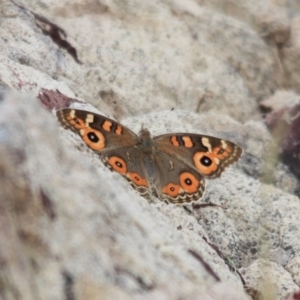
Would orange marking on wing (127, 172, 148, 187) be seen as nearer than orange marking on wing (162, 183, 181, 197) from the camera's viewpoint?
Yes

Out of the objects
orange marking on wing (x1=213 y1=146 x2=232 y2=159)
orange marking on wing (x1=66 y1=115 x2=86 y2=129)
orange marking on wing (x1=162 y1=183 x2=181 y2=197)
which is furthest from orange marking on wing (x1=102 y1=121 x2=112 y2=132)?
orange marking on wing (x1=213 y1=146 x2=232 y2=159)

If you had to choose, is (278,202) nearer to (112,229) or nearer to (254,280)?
(254,280)

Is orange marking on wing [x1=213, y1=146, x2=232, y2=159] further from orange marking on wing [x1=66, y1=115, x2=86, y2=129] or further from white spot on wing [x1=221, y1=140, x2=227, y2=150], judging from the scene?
orange marking on wing [x1=66, y1=115, x2=86, y2=129]

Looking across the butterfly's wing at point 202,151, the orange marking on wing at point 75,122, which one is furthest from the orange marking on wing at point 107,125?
the butterfly's wing at point 202,151

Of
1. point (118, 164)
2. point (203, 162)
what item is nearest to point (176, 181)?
point (203, 162)

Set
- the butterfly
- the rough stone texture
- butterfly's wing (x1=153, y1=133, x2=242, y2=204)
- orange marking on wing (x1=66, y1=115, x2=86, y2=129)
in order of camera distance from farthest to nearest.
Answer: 1. butterfly's wing (x1=153, y1=133, x2=242, y2=204)
2. the butterfly
3. orange marking on wing (x1=66, y1=115, x2=86, y2=129)
4. the rough stone texture

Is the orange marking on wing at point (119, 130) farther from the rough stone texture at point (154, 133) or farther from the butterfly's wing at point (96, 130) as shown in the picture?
the rough stone texture at point (154, 133)

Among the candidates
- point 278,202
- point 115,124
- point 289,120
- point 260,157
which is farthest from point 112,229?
point 289,120
